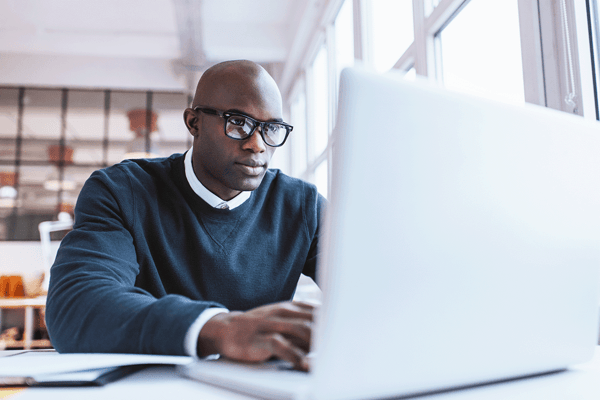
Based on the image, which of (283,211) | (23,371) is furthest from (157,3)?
(23,371)

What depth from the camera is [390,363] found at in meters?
0.33

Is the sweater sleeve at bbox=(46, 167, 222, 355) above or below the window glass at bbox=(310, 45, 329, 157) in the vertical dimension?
below

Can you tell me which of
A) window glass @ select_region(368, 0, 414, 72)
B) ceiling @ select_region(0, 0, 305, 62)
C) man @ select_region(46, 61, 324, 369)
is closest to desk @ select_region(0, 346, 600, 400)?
man @ select_region(46, 61, 324, 369)

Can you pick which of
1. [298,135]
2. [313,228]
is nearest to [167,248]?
[313,228]

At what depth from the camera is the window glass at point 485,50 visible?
1337mm

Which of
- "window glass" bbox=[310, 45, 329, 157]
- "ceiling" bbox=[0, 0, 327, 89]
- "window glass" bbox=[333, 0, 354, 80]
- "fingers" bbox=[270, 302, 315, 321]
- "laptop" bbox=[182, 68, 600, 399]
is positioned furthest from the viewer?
"ceiling" bbox=[0, 0, 327, 89]

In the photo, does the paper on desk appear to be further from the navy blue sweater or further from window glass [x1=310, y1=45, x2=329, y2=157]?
window glass [x1=310, y1=45, x2=329, y2=157]

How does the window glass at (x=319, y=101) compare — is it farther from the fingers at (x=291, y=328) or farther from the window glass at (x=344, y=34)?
the fingers at (x=291, y=328)

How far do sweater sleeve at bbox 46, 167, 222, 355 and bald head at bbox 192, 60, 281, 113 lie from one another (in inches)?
15.5

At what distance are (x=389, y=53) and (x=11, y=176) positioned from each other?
4932 millimetres

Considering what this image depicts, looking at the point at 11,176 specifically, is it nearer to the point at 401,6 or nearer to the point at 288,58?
the point at 288,58

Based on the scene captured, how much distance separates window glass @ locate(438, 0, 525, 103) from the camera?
134 cm

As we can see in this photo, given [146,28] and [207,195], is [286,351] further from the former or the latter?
[146,28]

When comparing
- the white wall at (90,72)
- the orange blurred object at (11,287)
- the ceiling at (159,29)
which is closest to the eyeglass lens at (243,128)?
the ceiling at (159,29)
